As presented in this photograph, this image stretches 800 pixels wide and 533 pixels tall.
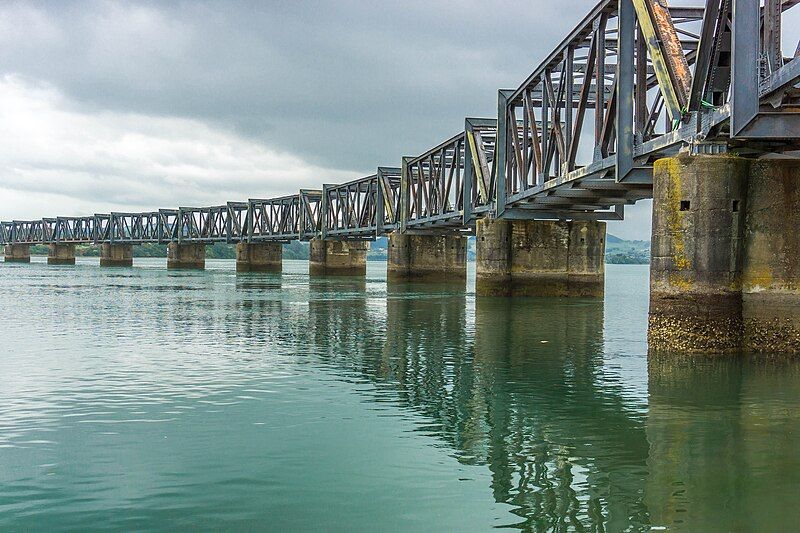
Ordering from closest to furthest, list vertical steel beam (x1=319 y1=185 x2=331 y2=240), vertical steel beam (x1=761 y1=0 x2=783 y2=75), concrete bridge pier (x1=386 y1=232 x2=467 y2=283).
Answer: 1. vertical steel beam (x1=761 y1=0 x2=783 y2=75)
2. concrete bridge pier (x1=386 y1=232 x2=467 y2=283)
3. vertical steel beam (x1=319 y1=185 x2=331 y2=240)

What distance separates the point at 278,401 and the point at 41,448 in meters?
5.29

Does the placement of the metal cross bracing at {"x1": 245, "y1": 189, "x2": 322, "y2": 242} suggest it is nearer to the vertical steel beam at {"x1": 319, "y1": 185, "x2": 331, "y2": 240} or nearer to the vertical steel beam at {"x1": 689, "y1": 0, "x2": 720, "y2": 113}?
the vertical steel beam at {"x1": 319, "y1": 185, "x2": 331, "y2": 240}

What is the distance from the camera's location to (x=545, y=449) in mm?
13812

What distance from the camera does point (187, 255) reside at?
6368 inches

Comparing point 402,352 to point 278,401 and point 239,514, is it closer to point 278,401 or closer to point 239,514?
point 278,401

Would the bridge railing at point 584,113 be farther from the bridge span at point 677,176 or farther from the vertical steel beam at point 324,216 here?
the vertical steel beam at point 324,216

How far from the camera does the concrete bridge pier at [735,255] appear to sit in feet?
76.9

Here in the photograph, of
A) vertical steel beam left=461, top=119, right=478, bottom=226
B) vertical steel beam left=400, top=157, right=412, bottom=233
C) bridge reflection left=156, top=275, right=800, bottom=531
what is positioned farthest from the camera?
vertical steel beam left=400, top=157, right=412, bottom=233

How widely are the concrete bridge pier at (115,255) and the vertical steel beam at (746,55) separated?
543 ft

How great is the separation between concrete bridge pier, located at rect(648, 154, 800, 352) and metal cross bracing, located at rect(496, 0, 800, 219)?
81 cm

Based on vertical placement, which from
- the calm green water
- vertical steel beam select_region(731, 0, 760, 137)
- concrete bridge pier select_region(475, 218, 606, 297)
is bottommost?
the calm green water

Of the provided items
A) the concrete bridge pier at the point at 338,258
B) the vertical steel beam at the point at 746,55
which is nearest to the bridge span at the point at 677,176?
the vertical steel beam at the point at 746,55

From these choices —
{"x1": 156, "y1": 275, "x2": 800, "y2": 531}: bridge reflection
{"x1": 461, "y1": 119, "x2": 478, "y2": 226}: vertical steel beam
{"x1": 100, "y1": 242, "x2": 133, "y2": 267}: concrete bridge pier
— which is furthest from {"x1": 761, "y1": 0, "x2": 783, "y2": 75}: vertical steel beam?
{"x1": 100, "y1": 242, "x2": 133, "y2": 267}: concrete bridge pier

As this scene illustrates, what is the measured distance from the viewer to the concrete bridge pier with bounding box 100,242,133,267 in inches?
6919
